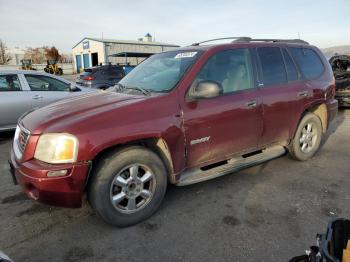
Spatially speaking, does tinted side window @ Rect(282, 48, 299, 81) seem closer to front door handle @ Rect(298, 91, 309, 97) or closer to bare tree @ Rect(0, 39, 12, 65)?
front door handle @ Rect(298, 91, 309, 97)

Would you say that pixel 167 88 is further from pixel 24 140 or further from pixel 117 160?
pixel 24 140

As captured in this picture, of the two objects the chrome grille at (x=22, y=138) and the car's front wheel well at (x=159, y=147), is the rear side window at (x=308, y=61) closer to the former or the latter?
the car's front wheel well at (x=159, y=147)

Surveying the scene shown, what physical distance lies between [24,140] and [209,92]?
196cm

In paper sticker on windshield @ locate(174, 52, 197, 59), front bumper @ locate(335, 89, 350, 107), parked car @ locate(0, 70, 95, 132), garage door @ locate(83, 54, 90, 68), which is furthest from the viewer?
garage door @ locate(83, 54, 90, 68)

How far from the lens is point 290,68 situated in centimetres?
439

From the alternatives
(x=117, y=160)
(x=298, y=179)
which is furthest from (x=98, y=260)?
(x=298, y=179)

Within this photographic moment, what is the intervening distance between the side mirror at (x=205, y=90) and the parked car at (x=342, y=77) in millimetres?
7151

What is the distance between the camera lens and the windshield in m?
3.45

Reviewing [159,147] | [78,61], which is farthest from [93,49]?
[159,147]

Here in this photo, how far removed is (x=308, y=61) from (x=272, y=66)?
0.96 meters

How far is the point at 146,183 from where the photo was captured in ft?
10.3

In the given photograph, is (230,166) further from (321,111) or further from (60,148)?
(321,111)

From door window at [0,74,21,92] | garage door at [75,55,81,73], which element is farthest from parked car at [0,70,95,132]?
garage door at [75,55,81,73]

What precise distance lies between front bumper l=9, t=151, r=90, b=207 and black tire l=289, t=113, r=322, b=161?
3.29m
